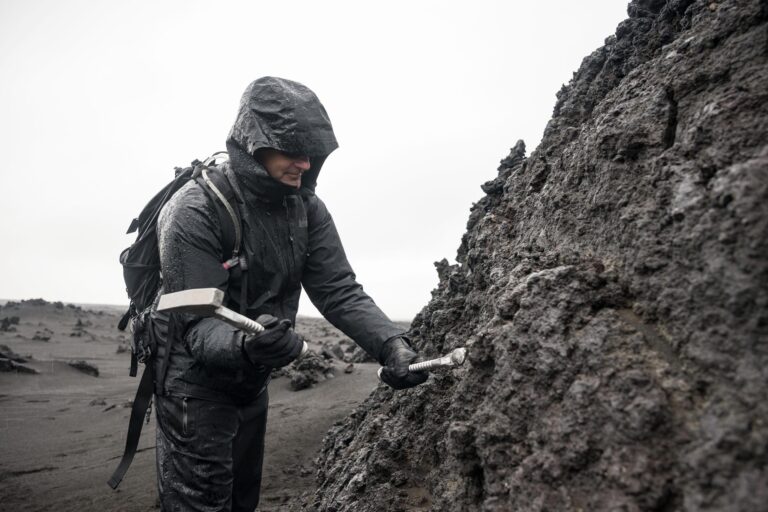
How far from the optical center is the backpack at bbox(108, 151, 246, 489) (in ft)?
8.60

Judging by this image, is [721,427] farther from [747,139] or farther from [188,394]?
[188,394]

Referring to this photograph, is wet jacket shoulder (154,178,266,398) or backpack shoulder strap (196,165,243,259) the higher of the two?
backpack shoulder strap (196,165,243,259)

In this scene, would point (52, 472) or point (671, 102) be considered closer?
point (671, 102)

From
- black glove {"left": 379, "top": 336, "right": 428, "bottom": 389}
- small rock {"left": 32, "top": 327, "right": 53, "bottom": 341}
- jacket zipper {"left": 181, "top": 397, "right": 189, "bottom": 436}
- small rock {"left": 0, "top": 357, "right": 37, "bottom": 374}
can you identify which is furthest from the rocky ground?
small rock {"left": 32, "top": 327, "right": 53, "bottom": 341}

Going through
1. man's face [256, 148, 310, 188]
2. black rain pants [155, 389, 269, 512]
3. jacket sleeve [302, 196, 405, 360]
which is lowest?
black rain pants [155, 389, 269, 512]

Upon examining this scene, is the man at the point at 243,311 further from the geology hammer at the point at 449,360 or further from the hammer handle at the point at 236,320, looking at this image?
the geology hammer at the point at 449,360

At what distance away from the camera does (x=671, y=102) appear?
200 cm

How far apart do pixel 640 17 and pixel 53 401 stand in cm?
1111

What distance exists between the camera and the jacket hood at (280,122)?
2.57m

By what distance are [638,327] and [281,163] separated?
1967mm

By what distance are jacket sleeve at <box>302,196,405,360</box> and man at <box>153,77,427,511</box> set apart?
0.08 feet

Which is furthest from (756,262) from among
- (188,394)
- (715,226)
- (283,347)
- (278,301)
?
(188,394)

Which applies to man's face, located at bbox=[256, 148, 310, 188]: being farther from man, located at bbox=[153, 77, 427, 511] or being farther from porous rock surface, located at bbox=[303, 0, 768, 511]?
porous rock surface, located at bbox=[303, 0, 768, 511]

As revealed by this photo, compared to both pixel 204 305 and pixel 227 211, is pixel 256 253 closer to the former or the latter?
pixel 227 211
